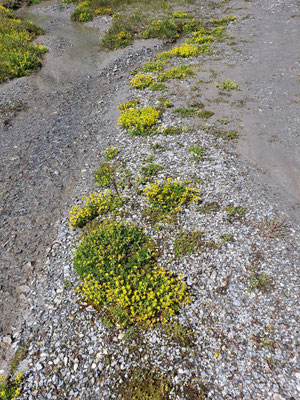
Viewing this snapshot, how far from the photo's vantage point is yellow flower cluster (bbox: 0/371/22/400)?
770 centimetres

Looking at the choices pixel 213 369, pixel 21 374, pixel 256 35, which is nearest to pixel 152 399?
pixel 213 369

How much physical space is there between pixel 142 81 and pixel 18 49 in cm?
1524

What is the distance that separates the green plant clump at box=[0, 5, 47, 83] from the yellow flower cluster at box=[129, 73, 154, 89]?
10.7m

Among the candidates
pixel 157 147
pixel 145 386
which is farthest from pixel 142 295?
pixel 157 147

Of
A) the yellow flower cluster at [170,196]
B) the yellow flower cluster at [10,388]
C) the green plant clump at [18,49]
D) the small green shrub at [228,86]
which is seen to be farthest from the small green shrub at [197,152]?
the green plant clump at [18,49]

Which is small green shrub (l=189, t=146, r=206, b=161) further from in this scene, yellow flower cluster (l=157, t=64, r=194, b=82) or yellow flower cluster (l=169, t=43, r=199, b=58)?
yellow flower cluster (l=169, t=43, r=199, b=58)

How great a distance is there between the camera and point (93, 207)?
12586 millimetres

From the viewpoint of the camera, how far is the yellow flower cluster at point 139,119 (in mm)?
16734

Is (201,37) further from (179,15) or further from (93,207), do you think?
(93,207)

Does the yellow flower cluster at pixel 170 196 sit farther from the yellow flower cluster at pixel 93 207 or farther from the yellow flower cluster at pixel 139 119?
the yellow flower cluster at pixel 139 119

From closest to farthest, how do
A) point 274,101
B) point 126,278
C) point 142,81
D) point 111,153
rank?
point 126,278
point 111,153
point 274,101
point 142,81

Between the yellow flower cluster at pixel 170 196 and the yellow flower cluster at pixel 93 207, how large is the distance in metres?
1.51

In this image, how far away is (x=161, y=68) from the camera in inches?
899

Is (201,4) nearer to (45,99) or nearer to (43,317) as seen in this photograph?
(45,99)
